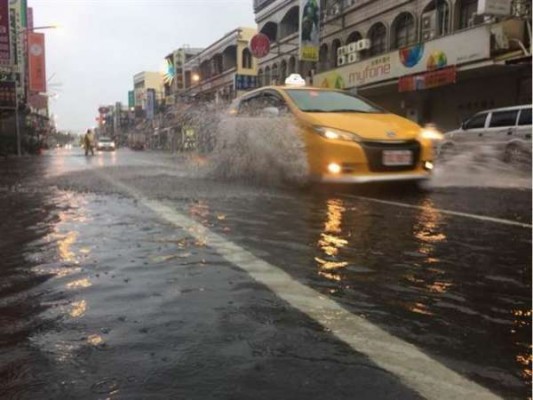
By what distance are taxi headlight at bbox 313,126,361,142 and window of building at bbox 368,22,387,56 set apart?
20516 mm

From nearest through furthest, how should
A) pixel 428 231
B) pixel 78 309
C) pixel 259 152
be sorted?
pixel 78 309, pixel 428 231, pixel 259 152

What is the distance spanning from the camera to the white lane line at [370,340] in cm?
204

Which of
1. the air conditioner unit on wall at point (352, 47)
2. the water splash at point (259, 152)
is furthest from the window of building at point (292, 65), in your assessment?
the water splash at point (259, 152)

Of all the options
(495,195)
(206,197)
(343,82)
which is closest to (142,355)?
(206,197)

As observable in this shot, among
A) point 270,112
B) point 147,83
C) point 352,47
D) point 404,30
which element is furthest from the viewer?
point 147,83

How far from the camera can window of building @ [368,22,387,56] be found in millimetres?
27052

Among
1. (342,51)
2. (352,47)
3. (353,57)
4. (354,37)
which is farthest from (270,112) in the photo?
(354,37)

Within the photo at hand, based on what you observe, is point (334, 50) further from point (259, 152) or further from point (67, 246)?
point (67, 246)

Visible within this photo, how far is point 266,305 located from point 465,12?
69.3ft

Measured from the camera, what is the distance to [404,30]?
25656 mm

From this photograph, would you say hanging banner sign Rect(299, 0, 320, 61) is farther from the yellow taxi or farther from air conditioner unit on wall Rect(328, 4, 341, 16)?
the yellow taxi

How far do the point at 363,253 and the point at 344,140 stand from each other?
141 inches

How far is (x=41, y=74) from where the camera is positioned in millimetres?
51375

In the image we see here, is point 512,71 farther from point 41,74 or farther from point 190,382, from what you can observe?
point 41,74
